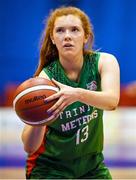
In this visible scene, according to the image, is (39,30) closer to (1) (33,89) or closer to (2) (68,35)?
(2) (68,35)

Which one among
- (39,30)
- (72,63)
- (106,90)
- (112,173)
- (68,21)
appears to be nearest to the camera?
(106,90)

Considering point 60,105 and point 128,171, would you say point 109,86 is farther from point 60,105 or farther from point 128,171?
point 128,171

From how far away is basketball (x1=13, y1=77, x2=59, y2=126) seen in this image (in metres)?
2.65

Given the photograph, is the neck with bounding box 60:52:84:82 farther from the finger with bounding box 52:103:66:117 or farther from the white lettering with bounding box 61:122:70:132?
the finger with bounding box 52:103:66:117

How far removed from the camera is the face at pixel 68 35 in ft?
9.52

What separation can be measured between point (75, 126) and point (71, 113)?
8cm

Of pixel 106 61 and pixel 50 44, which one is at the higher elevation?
pixel 50 44

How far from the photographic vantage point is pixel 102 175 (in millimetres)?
3082

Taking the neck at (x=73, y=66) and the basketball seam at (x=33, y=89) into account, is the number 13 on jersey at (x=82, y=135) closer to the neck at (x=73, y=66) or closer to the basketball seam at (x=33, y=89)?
the neck at (x=73, y=66)

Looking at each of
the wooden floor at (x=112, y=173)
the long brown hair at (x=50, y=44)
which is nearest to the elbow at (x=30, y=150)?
the long brown hair at (x=50, y=44)

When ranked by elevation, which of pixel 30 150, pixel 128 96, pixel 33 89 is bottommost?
pixel 30 150

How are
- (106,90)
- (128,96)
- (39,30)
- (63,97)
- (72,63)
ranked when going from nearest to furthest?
(63,97)
(106,90)
(72,63)
(128,96)
(39,30)

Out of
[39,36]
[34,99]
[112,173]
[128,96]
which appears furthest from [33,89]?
[39,36]

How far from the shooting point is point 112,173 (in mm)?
5551
